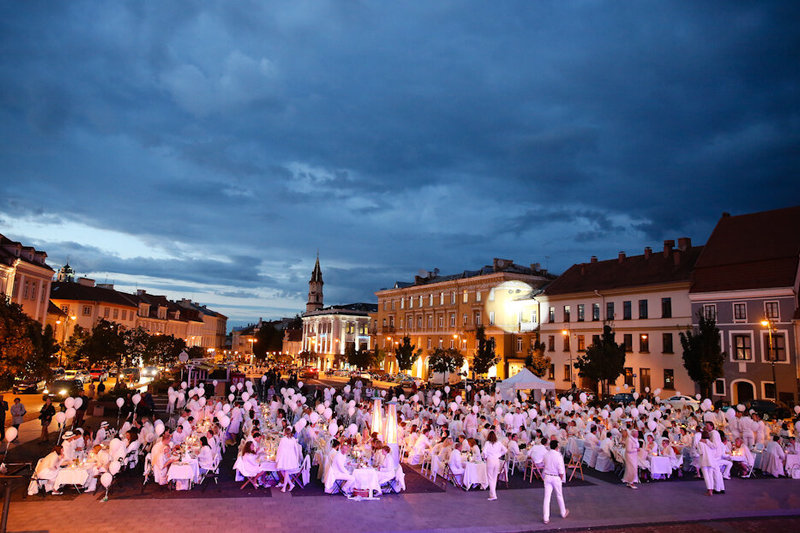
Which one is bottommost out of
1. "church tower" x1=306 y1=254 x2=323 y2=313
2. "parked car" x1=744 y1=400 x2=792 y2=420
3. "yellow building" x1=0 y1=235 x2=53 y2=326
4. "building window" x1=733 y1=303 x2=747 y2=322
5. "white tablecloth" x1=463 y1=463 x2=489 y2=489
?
"white tablecloth" x1=463 y1=463 x2=489 y2=489

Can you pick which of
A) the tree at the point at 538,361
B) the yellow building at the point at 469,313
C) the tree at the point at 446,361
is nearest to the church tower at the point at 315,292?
the yellow building at the point at 469,313

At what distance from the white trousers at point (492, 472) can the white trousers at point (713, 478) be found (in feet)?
18.6

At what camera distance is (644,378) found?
43.6 metres

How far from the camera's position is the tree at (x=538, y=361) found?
49500 millimetres

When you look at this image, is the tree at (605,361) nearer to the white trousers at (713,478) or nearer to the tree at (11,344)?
the white trousers at (713,478)

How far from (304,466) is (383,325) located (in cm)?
6732

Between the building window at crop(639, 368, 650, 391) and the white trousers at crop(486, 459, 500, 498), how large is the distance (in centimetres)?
3438

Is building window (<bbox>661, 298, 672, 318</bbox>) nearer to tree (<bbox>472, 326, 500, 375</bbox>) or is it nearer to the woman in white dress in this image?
tree (<bbox>472, 326, 500, 375</bbox>)

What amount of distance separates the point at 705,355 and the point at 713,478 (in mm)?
24531

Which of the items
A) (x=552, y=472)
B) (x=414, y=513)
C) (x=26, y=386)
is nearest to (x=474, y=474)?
(x=414, y=513)

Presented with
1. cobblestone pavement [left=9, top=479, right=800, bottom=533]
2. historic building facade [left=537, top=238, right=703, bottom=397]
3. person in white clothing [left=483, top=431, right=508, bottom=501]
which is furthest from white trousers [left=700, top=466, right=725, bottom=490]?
historic building facade [left=537, top=238, right=703, bottom=397]

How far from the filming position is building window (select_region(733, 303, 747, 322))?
121 feet

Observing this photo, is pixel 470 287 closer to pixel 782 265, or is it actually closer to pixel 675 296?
pixel 675 296

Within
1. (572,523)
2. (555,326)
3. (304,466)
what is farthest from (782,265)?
(304,466)
